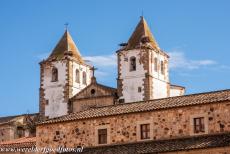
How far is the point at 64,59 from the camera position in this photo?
277ft

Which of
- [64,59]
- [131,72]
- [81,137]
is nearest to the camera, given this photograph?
[81,137]

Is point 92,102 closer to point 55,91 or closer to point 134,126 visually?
point 55,91

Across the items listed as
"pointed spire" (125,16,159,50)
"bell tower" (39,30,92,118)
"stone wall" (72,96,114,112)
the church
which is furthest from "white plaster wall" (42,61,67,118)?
the church

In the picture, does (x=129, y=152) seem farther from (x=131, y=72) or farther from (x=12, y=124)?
(x=12, y=124)

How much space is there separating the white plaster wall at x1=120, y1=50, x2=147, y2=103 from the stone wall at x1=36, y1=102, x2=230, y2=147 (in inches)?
984

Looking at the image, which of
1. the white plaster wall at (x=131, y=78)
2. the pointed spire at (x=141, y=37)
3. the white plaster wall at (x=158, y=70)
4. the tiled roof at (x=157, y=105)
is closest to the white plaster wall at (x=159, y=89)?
the white plaster wall at (x=158, y=70)

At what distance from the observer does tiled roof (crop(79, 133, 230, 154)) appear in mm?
44188

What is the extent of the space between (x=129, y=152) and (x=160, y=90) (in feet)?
106

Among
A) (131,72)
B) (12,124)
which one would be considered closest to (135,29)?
(131,72)

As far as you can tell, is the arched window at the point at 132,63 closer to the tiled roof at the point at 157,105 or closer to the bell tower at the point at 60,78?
the bell tower at the point at 60,78

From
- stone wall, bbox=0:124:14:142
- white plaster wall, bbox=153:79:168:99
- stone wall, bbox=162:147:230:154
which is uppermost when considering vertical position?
white plaster wall, bbox=153:79:168:99

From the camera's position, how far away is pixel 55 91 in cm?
8375

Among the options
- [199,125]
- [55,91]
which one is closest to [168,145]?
[199,125]

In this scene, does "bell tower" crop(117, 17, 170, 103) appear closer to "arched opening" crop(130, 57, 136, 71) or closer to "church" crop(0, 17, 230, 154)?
"arched opening" crop(130, 57, 136, 71)
